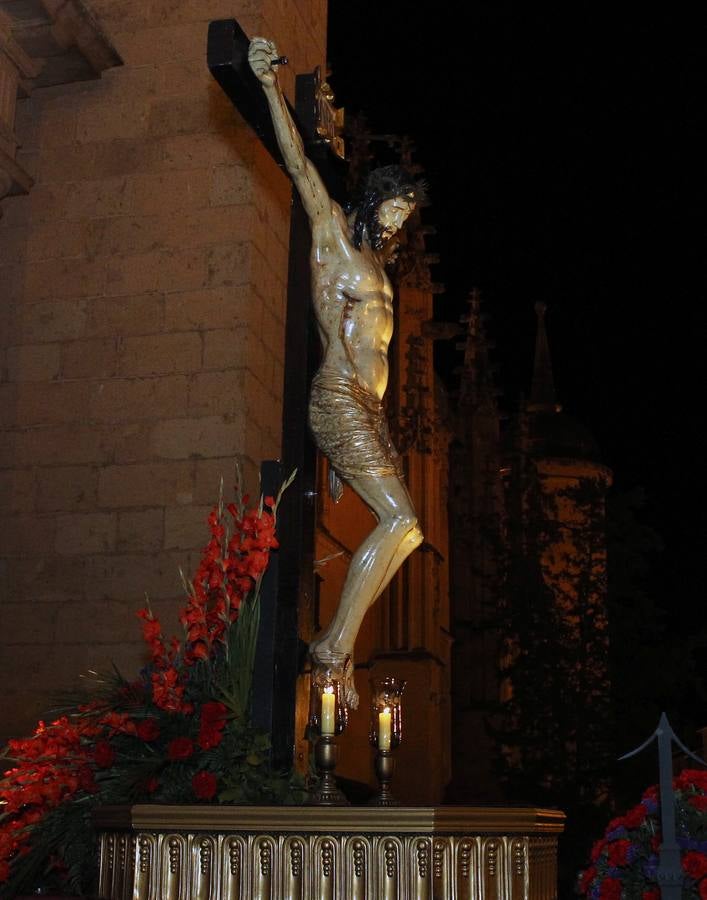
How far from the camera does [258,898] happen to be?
4.70 m

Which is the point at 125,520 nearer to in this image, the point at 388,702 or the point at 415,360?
the point at 388,702

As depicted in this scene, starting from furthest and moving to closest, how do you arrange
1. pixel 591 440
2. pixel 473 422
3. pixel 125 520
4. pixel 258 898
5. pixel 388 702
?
pixel 591 440 → pixel 473 422 → pixel 125 520 → pixel 388 702 → pixel 258 898

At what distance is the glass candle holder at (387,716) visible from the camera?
5410mm

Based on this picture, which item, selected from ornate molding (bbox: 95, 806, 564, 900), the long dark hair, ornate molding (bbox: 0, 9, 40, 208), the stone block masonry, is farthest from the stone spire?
ornate molding (bbox: 95, 806, 564, 900)

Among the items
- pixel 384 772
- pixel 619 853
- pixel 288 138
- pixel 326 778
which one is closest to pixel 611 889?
pixel 619 853

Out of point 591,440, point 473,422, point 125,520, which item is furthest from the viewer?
point 591,440

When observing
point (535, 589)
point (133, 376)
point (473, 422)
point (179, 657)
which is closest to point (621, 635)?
point (473, 422)

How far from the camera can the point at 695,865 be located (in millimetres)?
4895

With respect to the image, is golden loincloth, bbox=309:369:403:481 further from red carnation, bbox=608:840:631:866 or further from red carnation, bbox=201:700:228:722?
red carnation, bbox=608:840:631:866

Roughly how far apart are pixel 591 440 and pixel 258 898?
23596mm

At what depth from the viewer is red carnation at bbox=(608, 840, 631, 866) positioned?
17.1 ft

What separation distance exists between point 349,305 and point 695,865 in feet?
8.47

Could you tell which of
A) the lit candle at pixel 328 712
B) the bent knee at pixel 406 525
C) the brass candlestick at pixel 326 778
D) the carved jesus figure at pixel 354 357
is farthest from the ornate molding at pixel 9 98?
the brass candlestick at pixel 326 778

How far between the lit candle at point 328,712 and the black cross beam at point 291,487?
164mm
